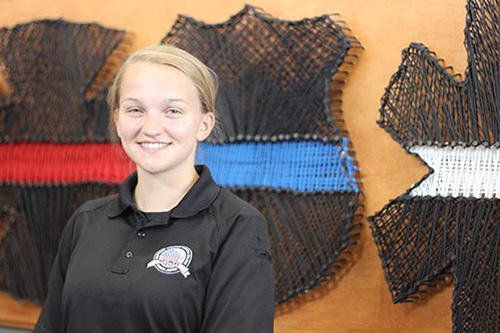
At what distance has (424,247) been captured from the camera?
5.31 feet

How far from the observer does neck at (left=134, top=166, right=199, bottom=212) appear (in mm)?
1155

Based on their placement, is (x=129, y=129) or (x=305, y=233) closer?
(x=129, y=129)

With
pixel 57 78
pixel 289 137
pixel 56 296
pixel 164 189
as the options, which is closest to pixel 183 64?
pixel 164 189

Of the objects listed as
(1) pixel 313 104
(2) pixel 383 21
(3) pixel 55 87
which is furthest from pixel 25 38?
(2) pixel 383 21

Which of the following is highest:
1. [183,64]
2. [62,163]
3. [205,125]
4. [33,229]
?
[183,64]

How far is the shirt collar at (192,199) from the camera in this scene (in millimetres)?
1124

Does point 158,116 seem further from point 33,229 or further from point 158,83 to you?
point 33,229

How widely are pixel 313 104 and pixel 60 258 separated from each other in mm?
794

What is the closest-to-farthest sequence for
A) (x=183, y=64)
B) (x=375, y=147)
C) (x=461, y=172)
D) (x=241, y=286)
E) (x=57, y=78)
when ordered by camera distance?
1. (x=241, y=286)
2. (x=183, y=64)
3. (x=461, y=172)
4. (x=375, y=147)
5. (x=57, y=78)

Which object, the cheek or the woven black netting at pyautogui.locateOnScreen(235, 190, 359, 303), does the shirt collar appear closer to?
the cheek

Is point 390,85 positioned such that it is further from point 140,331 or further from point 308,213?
point 140,331

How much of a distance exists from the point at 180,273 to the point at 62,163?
1.18 metres

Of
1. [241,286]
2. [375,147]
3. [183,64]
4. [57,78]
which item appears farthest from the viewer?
[57,78]

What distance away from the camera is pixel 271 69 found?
72.1 inches
